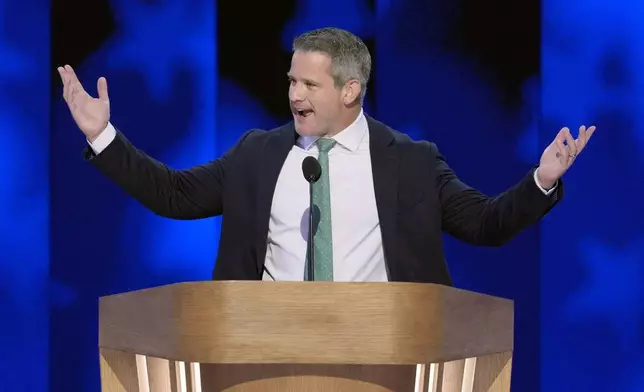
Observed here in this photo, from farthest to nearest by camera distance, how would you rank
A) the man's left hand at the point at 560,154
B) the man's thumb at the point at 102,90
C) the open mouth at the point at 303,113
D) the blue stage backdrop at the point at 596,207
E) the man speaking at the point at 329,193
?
the blue stage backdrop at the point at 596,207, the open mouth at the point at 303,113, the man speaking at the point at 329,193, the man's thumb at the point at 102,90, the man's left hand at the point at 560,154

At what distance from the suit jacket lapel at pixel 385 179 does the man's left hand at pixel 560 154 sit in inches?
16.0

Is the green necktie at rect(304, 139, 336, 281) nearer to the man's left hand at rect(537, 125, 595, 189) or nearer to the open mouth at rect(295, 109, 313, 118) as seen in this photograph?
the open mouth at rect(295, 109, 313, 118)

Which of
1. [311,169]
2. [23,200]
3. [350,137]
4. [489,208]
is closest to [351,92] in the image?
[350,137]

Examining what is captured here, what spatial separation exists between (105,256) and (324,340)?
6.50 feet

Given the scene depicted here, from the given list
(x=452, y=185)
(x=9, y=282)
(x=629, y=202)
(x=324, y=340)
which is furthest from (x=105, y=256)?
(x=324, y=340)

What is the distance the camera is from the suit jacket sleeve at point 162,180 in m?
2.77

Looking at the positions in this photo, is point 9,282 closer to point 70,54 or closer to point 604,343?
point 70,54

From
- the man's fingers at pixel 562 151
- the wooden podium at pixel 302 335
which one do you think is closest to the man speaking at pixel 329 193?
the man's fingers at pixel 562 151

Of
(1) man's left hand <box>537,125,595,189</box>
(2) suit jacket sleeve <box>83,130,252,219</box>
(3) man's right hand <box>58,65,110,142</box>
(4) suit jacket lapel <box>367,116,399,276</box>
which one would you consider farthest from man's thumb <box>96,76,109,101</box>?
(1) man's left hand <box>537,125,595,189</box>

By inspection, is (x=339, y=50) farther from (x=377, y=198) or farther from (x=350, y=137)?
(x=377, y=198)

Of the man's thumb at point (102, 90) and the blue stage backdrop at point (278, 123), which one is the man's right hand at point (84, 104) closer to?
the man's thumb at point (102, 90)

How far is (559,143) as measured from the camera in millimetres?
2596

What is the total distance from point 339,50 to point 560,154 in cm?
67

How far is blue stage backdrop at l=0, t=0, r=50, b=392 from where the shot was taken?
149 inches
